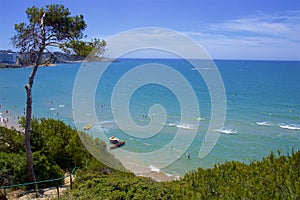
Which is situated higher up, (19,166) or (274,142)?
(19,166)

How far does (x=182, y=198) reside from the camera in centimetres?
564

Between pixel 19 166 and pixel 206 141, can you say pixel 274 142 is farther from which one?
pixel 19 166

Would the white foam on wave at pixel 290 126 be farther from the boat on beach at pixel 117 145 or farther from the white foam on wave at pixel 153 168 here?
the boat on beach at pixel 117 145

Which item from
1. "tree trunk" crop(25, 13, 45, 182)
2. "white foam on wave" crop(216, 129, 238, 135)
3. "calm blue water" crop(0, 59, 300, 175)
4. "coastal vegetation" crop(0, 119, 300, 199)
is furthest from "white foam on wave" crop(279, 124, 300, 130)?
"tree trunk" crop(25, 13, 45, 182)

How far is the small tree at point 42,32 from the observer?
7.82 m

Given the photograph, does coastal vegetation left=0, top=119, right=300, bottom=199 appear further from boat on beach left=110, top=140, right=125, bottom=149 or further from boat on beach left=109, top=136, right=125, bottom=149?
boat on beach left=109, top=136, right=125, bottom=149

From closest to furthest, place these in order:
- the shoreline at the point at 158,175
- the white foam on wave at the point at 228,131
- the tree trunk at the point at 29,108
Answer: the tree trunk at the point at 29,108
the shoreline at the point at 158,175
the white foam on wave at the point at 228,131

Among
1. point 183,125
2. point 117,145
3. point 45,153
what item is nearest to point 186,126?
point 183,125

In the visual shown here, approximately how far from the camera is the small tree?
308 inches

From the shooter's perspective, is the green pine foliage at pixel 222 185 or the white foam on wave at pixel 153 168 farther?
the white foam on wave at pixel 153 168

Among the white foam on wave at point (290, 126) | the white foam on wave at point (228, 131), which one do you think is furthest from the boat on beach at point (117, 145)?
the white foam on wave at point (290, 126)

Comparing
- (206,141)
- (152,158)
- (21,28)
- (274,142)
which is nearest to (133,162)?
(152,158)

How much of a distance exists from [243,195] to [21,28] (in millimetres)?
7009

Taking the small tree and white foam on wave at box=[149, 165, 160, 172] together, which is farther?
white foam on wave at box=[149, 165, 160, 172]
